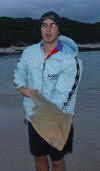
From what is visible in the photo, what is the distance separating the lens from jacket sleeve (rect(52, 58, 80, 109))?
106 inches

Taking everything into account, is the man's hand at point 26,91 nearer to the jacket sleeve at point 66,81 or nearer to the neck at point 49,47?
the jacket sleeve at point 66,81

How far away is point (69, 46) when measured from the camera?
2891 millimetres

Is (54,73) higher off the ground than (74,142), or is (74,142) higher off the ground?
(54,73)

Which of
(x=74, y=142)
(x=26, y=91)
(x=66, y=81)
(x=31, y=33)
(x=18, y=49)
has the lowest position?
(x=18, y=49)

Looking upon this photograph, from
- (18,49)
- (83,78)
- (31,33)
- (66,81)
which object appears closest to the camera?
(66,81)

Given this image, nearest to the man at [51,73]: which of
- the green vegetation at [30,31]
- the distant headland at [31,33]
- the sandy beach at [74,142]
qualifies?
the sandy beach at [74,142]

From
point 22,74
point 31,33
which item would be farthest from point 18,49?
point 22,74

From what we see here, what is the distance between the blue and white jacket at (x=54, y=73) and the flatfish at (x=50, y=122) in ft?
0.65

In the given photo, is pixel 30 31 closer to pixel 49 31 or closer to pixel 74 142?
pixel 74 142

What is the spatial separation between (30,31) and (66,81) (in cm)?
5258

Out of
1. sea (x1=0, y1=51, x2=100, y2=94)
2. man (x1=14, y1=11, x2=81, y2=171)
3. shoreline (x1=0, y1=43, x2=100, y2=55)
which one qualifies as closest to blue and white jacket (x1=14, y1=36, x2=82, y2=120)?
man (x1=14, y1=11, x2=81, y2=171)

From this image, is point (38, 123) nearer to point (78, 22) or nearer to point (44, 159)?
point (44, 159)

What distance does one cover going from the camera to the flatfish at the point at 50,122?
7.66 ft

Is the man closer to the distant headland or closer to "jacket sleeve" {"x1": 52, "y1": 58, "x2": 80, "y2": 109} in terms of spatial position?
"jacket sleeve" {"x1": 52, "y1": 58, "x2": 80, "y2": 109}
